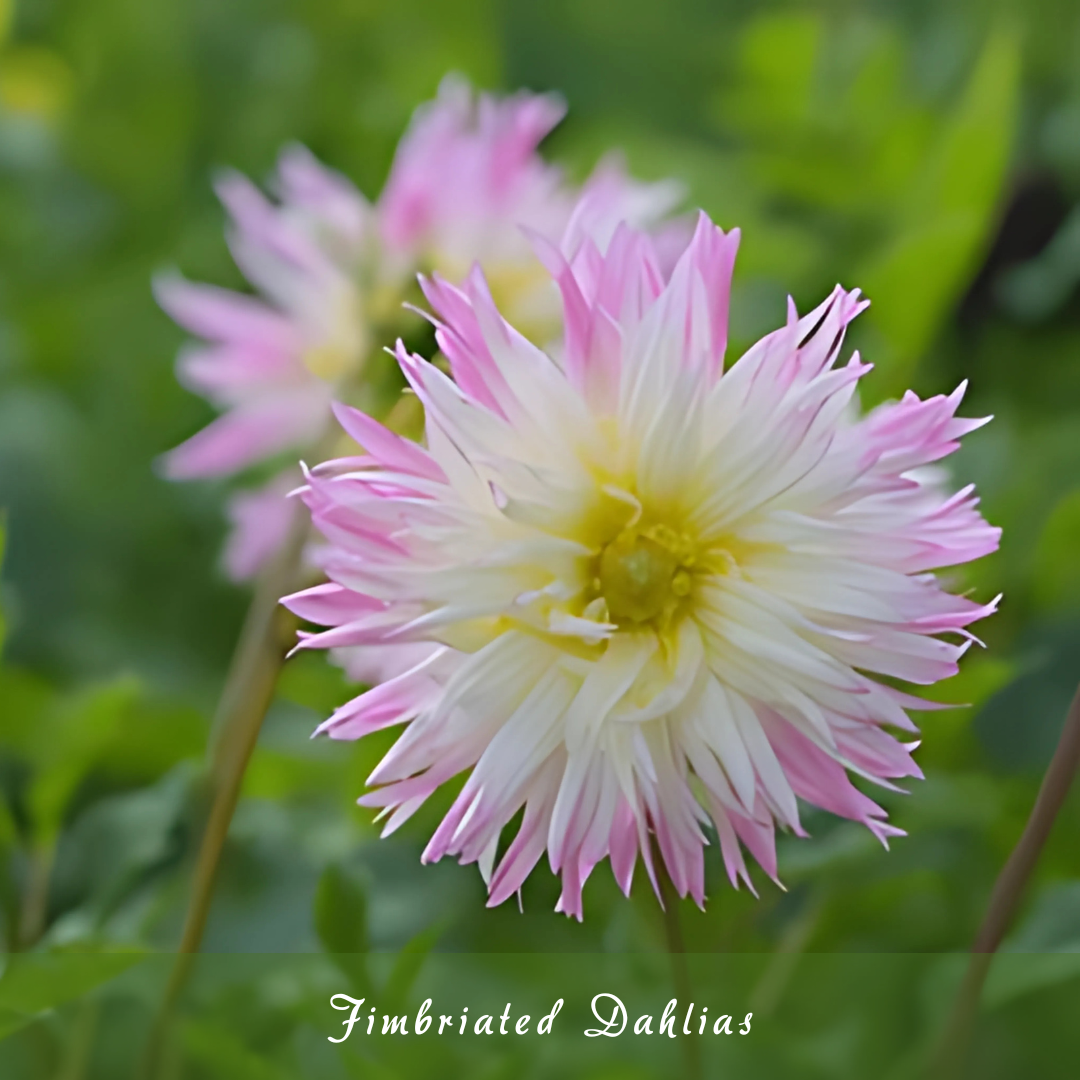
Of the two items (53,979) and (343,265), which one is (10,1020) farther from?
(343,265)

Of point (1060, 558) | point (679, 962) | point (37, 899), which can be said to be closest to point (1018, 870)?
point (679, 962)

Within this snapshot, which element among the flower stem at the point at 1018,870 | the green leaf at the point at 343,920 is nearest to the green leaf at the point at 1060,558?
the flower stem at the point at 1018,870

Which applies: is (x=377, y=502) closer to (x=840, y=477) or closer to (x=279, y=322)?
(x=840, y=477)

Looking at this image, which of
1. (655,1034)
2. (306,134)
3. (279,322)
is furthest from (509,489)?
(306,134)

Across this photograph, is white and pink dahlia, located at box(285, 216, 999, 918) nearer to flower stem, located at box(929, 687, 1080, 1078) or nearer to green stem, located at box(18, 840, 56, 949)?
flower stem, located at box(929, 687, 1080, 1078)

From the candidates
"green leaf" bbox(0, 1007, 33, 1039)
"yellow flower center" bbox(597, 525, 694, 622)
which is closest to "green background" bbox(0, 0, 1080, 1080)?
"green leaf" bbox(0, 1007, 33, 1039)

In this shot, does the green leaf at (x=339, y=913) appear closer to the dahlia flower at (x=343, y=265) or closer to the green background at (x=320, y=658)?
the green background at (x=320, y=658)
